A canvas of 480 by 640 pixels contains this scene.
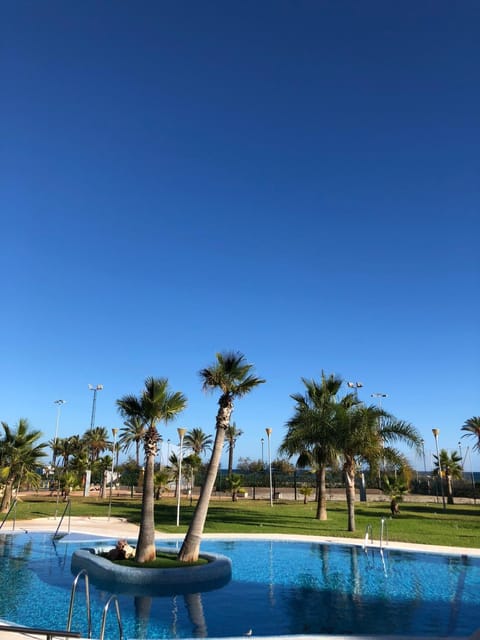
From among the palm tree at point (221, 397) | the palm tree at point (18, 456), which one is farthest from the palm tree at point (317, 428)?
the palm tree at point (18, 456)

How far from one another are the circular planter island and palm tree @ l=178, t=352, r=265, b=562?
1.12 m

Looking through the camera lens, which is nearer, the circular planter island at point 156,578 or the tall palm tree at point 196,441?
the circular planter island at point 156,578

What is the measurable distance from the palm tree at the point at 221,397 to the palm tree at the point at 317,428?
1208 cm

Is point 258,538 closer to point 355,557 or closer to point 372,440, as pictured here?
point 355,557

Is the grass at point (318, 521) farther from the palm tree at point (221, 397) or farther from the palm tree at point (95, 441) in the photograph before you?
the palm tree at point (95, 441)

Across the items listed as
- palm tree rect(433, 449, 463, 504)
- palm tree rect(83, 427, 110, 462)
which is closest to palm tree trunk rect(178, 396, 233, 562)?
palm tree rect(433, 449, 463, 504)

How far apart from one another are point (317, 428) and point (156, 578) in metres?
15.3

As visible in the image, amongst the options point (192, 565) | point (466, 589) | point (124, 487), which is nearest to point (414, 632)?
point (466, 589)

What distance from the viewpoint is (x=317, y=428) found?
92.2ft

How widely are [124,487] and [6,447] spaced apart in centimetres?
3558

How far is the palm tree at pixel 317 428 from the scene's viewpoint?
2798 cm

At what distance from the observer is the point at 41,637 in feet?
30.4

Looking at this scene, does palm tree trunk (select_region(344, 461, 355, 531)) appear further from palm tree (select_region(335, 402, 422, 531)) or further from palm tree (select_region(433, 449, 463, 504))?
palm tree (select_region(433, 449, 463, 504))

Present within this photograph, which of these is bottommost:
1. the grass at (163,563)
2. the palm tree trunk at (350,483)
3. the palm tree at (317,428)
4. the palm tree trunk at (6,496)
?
the grass at (163,563)
